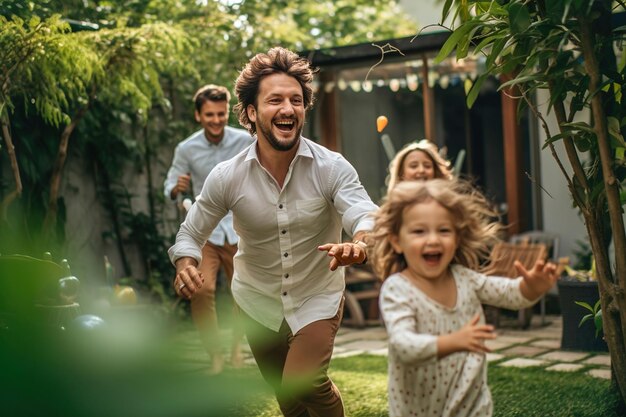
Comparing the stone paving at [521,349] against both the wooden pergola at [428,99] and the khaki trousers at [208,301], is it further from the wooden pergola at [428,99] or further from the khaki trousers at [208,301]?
the wooden pergola at [428,99]

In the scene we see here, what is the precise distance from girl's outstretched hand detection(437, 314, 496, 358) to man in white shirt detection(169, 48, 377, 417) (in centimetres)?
130

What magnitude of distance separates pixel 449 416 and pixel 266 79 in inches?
73.2

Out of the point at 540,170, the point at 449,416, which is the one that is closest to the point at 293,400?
the point at 449,416

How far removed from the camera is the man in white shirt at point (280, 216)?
379cm

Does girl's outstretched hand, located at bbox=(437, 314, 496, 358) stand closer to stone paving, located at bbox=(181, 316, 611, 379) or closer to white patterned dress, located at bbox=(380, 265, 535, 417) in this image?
white patterned dress, located at bbox=(380, 265, 535, 417)

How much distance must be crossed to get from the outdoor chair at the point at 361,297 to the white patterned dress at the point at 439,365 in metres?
5.95

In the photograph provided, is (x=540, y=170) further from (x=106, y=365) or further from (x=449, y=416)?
(x=106, y=365)

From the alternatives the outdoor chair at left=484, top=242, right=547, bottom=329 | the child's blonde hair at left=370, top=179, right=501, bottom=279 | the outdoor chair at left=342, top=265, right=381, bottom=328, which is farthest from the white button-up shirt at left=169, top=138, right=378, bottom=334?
the outdoor chair at left=342, top=265, right=381, bottom=328

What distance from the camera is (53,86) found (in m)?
5.50

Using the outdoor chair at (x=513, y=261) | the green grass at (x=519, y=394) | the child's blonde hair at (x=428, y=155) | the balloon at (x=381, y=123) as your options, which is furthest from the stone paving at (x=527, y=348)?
the balloon at (x=381, y=123)

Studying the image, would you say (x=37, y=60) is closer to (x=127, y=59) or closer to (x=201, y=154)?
(x=127, y=59)

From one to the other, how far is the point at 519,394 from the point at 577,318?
67.0 inches

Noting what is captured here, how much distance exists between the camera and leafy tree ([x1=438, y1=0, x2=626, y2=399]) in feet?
10.7

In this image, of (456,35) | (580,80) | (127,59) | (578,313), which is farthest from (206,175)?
(580,80)
